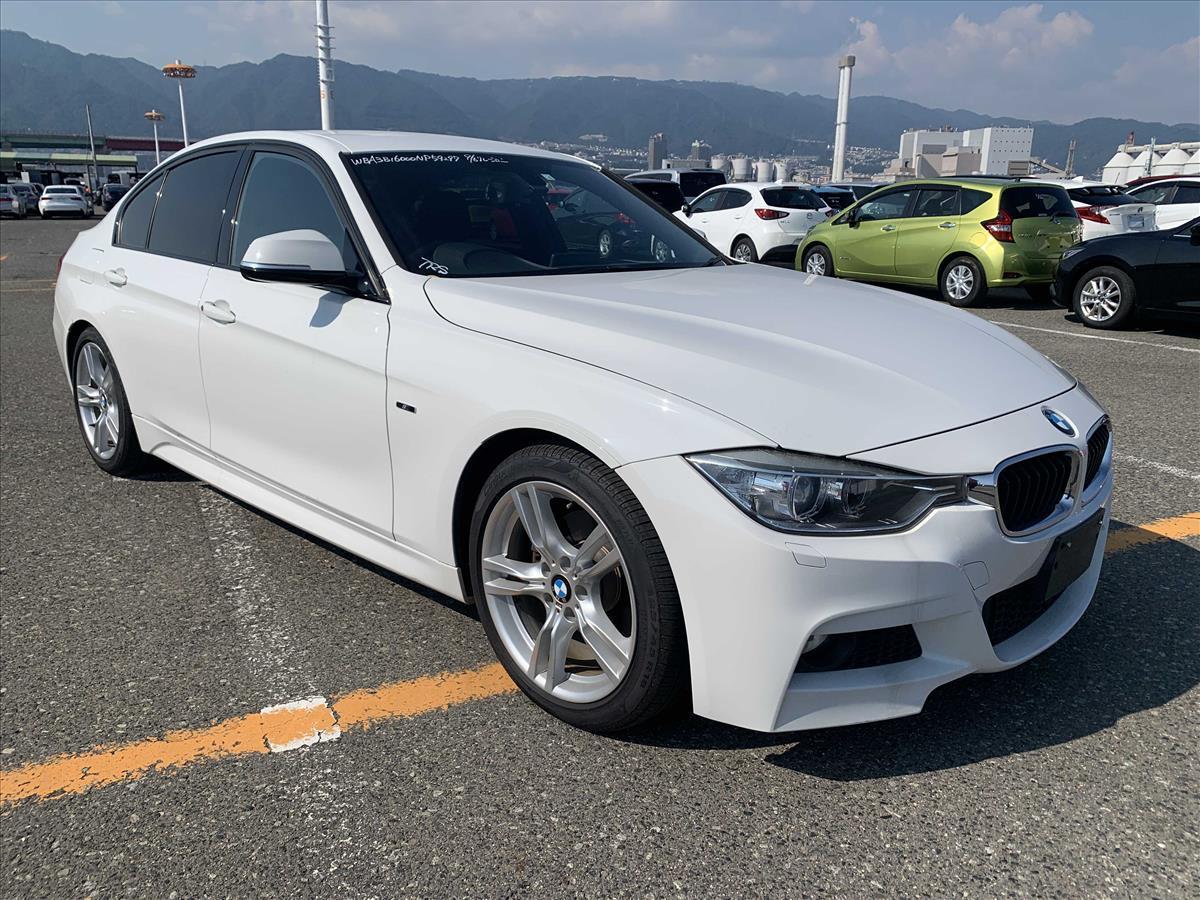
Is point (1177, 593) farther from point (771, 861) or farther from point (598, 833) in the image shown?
point (598, 833)

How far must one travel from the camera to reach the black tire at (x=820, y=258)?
1305 cm

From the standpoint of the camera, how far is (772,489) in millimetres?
2045

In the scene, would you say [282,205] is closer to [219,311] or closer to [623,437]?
[219,311]

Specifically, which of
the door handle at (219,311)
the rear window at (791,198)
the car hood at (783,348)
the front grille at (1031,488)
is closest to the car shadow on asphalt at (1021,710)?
the front grille at (1031,488)

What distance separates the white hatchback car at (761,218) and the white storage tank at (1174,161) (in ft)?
135

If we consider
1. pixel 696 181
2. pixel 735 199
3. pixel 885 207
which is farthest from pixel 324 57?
pixel 885 207

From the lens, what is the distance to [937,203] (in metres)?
11.7

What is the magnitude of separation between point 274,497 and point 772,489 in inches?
79.4

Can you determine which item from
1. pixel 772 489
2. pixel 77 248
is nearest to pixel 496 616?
pixel 772 489

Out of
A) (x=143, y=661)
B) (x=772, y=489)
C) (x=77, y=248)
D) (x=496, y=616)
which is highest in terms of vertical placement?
(x=77, y=248)

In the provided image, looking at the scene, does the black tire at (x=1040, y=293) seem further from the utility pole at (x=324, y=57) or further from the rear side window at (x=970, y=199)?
the utility pole at (x=324, y=57)

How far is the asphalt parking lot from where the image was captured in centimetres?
200

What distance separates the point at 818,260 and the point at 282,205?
10.9m

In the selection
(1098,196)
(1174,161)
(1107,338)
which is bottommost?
(1107,338)
